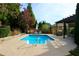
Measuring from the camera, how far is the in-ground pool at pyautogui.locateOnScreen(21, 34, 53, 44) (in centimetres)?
788

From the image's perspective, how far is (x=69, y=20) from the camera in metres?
7.86

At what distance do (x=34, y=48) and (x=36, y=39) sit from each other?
376 millimetres

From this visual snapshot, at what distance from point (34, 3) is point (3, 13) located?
1.22 m

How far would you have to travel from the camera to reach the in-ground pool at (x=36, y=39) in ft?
25.8

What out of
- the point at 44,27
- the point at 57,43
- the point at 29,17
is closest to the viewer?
the point at 57,43

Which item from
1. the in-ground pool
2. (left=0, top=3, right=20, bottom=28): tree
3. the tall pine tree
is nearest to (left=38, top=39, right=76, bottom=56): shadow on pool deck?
the in-ground pool

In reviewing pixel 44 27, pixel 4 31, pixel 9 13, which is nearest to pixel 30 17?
pixel 44 27

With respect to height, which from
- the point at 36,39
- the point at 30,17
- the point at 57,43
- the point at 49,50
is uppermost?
the point at 30,17

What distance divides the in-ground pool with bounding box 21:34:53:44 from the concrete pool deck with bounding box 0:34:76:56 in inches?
6.2

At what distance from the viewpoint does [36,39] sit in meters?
7.93

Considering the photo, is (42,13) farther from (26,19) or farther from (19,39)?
(19,39)

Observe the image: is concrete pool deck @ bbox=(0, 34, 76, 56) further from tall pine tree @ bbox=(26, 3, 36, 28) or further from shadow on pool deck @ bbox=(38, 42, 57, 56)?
tall pine tree @ bbox=(26, 3, 36, 28)

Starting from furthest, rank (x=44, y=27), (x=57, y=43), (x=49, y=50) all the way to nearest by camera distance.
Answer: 1. (x=44, y=27)
2. (x=57, y=43)
3. (x=49, y=50)

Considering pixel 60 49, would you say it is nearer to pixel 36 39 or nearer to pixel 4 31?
pixel 36 39
